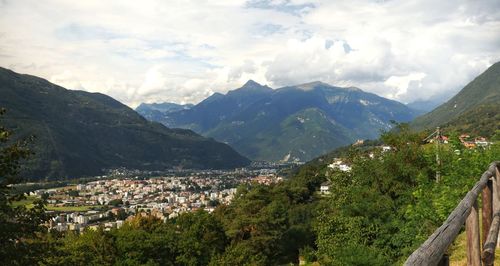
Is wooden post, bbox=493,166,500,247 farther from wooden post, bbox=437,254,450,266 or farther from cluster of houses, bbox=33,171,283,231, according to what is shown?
cluster of houses, bbox=33,171,283,231

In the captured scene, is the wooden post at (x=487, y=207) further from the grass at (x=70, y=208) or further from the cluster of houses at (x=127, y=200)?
the grass at (x=70, y=208)

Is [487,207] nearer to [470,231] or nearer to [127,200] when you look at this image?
[470,231]

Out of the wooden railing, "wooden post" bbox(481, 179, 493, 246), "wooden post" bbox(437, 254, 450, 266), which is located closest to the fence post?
the wooden railing

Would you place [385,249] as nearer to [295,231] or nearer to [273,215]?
[273,215]

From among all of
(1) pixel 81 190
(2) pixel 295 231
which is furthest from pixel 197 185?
(2) pixel 295 231

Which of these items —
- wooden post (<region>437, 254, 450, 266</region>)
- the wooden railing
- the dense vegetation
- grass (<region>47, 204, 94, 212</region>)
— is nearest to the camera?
the wooden railing

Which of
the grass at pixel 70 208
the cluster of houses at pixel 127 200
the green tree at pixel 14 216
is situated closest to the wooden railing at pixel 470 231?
the green tree at pixel 14 216

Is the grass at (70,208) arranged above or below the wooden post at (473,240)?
below
